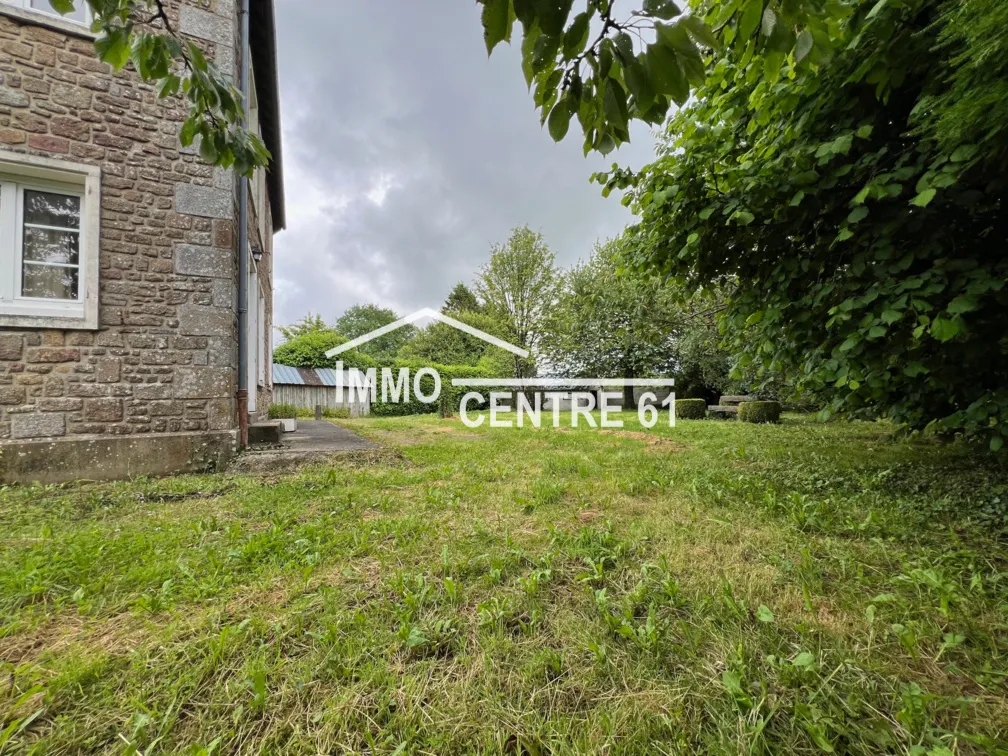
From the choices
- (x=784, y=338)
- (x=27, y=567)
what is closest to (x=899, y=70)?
(x=784, y=338)

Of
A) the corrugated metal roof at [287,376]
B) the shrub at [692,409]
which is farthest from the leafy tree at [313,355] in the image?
the shrub at [692,409]

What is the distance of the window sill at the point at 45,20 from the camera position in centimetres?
348

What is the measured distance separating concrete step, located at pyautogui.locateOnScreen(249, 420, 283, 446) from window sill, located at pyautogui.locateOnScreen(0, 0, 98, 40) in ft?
12.8

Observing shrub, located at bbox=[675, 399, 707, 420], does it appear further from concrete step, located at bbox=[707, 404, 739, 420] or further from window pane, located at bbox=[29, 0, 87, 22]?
window pane, located at bbox=[29, 0, 87, 22]

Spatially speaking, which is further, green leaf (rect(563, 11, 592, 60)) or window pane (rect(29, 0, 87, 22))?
window pane (rect(29, 0, 87, 22))

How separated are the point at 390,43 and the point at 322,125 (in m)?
9.48

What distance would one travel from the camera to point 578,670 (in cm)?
137

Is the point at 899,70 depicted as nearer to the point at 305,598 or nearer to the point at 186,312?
the point at 305,598

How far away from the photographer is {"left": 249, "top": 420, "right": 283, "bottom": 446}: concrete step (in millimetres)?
4977

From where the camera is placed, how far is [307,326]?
92.1ft

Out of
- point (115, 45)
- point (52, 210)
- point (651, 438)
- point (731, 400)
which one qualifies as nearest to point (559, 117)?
point (115, 45)

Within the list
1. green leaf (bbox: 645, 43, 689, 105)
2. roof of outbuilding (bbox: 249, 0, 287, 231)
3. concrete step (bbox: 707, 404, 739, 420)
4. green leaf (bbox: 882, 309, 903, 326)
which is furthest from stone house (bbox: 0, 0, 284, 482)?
concrete step (bbox: 707, 404, 739, 420)

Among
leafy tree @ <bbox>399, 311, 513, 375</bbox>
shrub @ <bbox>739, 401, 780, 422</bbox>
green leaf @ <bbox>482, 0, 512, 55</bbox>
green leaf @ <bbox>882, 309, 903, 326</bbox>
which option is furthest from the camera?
leafy tree @ <bbox>399, 311, 513, 375</bbox>

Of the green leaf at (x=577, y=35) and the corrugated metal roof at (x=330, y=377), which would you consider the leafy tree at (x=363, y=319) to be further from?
the green leaf at (x=577, y=35)
